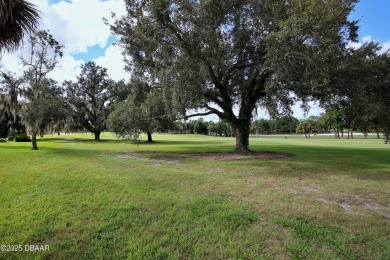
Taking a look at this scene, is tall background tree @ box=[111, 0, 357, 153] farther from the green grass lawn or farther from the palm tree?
the palm tree

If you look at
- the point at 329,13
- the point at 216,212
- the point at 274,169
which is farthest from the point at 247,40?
the point at 216,212

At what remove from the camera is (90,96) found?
35.7 m

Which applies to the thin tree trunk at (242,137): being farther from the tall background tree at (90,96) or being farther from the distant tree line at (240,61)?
the tall background tree at (90,96)

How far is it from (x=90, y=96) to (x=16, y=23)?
1360 inches

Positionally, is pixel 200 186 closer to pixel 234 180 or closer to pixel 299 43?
pixel 234 180

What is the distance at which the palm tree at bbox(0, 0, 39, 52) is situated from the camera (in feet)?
12.2

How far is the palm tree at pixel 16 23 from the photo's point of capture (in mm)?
3733

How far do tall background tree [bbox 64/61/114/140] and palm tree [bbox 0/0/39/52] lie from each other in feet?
105

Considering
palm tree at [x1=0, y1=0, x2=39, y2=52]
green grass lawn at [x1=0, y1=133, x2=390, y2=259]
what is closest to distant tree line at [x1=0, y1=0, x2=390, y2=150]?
palm tree at [x1=0, y1=0, x2=39, y2=52]

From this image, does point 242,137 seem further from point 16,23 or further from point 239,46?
point 16,23

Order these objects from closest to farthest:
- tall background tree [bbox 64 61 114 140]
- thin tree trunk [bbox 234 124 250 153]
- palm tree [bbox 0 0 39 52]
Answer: palm tree [bbox 0 0 39 52]
thin tree trunk [bbox 234 124 250 153]
tall background tree [bbox 64 61 114 140]

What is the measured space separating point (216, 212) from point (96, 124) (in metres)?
35.6

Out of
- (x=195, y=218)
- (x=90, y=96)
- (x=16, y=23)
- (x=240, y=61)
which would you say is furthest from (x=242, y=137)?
(x=90, y=96)

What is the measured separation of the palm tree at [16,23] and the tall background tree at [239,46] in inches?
254
